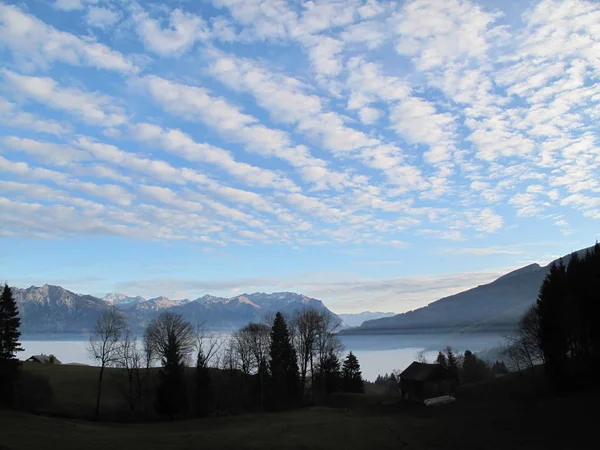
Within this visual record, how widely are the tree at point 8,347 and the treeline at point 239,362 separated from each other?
12.9 meters

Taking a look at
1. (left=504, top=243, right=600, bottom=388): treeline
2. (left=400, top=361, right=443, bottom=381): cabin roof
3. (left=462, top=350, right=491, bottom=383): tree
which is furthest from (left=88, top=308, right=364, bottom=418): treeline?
(left=504, top=243, right=600, bottom=388): treeline

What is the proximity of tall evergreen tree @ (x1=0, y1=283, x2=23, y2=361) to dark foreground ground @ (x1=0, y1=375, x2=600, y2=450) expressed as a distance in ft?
57.3

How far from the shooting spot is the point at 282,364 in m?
79.6

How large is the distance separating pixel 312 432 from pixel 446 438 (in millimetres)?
11177

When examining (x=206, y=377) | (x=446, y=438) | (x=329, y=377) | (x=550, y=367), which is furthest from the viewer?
(x=329, y=377)

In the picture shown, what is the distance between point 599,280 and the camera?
5325 cm

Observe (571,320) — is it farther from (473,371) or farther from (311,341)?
(473,371)

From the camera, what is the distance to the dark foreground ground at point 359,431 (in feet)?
103

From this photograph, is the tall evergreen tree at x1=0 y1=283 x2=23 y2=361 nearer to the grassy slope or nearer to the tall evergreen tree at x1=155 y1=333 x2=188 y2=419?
the tall evergreen tree at x1=155 y1=333 x2=188 y2=419

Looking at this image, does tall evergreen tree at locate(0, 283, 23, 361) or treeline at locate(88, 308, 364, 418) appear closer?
tall evergreen tree at locate(0, 283, 23, 361)

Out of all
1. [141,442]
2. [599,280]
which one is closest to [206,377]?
[141,442]

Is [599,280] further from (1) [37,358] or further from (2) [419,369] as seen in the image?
(1) [37,358]

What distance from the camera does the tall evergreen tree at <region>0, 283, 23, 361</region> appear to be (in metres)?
57.5

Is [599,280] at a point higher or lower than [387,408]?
higher
